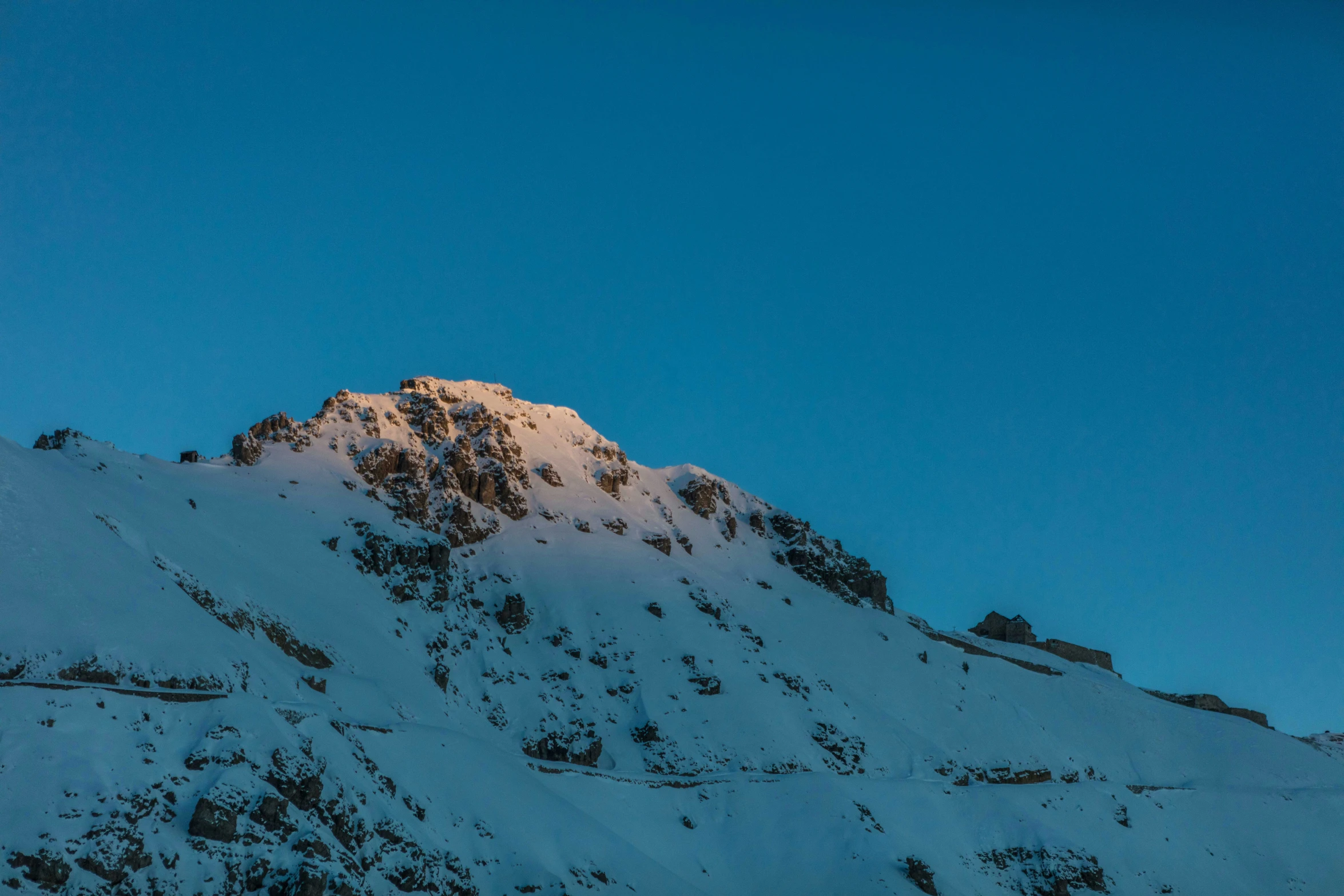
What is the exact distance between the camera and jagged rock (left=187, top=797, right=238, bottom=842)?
30031mm

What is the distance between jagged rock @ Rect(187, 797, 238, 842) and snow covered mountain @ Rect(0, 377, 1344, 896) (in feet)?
0.25

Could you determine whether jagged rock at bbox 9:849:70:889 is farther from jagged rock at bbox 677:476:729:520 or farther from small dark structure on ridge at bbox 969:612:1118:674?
small dark structure on ridge at bbox 969:612:1118:674

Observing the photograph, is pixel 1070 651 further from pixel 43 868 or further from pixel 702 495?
pixel 43 868

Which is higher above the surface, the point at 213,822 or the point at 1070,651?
the point at 1070,651

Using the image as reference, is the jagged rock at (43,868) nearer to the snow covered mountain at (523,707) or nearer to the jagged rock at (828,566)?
the snow covered mountain at (523,707)

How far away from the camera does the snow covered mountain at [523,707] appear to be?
32.3m

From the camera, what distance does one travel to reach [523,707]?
67000 millimetres

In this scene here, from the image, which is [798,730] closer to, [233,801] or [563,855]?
[563,855]

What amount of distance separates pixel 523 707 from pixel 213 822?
37552 mm

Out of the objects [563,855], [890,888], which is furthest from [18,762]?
[890,888]

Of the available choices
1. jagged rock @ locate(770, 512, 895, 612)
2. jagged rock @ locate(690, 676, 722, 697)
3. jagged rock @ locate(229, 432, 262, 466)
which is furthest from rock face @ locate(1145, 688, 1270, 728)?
jagged rock @ locate(229, 432, 262, 466)

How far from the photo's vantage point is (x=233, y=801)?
31.4m

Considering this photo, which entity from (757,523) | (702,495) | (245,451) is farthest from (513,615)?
(757,523)

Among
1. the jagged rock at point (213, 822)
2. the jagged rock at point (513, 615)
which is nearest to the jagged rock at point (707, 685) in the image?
the jagged rock at point (513, 615)
